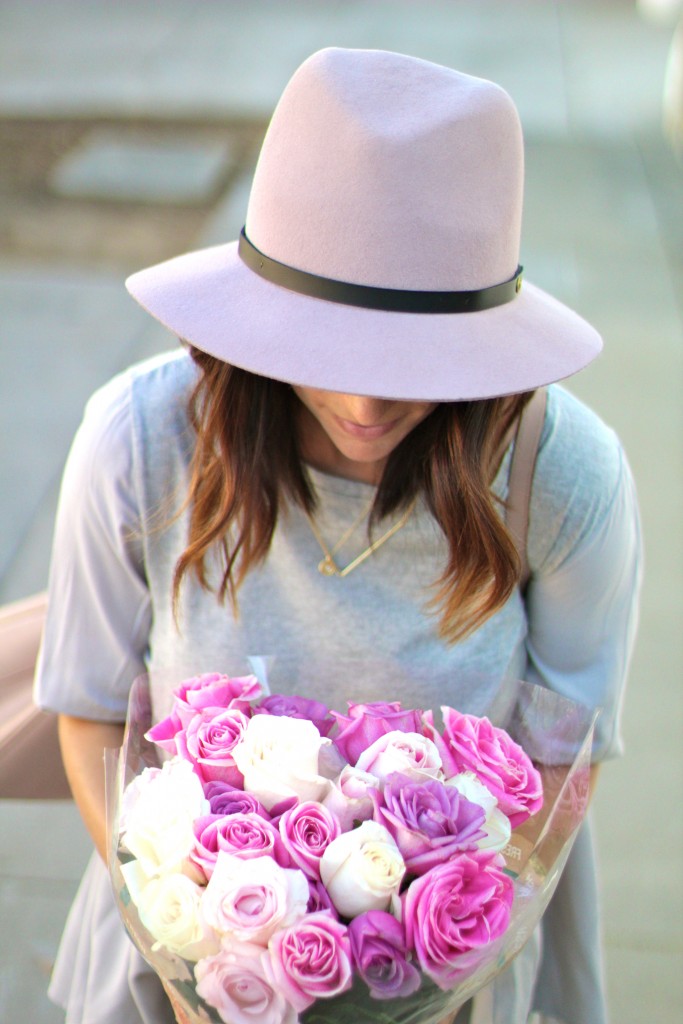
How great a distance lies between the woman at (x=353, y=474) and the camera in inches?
53.7

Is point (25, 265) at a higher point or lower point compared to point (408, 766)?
lower

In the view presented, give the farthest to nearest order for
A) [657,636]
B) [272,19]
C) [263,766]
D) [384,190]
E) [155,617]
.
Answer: [272,19], [657,636], [155,617], [384,190], [263,766]

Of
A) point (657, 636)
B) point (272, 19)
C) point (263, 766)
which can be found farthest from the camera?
point (272, 19)

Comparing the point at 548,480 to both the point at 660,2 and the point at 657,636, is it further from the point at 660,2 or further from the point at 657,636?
the point at 660,2

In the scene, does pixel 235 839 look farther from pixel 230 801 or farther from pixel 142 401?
pixel 142 401

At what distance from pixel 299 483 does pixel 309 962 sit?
78 cm

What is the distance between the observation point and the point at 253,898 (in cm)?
108

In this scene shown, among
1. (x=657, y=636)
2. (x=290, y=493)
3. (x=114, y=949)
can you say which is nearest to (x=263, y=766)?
(x=290, y=493)

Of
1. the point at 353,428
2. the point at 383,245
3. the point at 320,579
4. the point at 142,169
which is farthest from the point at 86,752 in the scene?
the point at 142,169

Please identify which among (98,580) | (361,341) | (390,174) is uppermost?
(390,174)

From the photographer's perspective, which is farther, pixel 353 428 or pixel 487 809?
pixel 353 428

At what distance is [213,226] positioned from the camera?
7445mm

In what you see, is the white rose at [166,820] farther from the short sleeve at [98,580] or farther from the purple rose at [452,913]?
the short sleeve at [98,580]

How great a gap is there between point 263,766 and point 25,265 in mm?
6134
